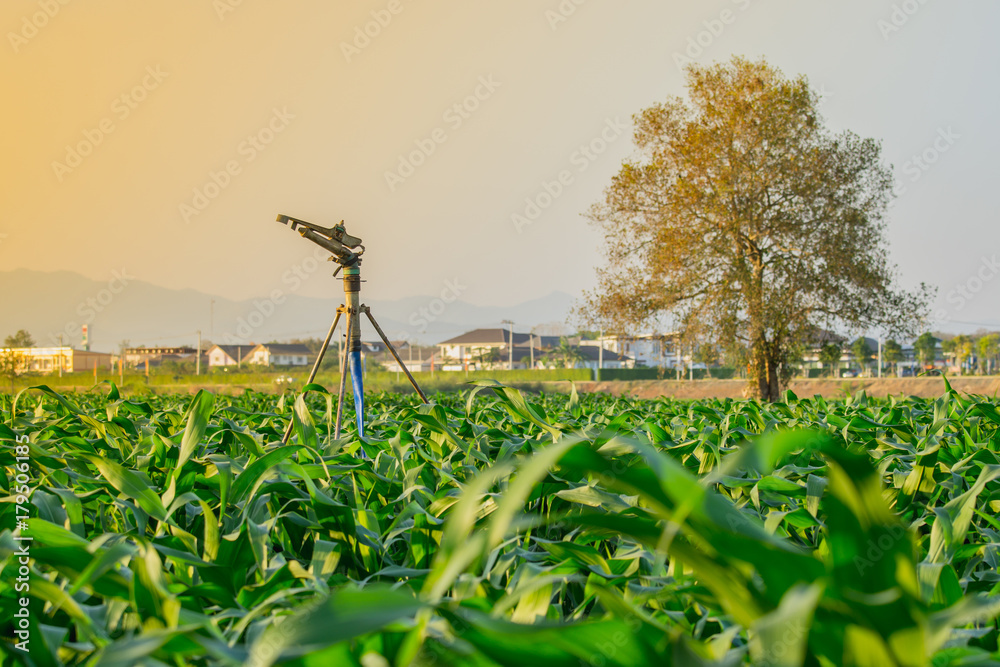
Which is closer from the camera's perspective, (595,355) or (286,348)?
(286,348)

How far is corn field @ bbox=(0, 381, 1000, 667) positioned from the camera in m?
0.52

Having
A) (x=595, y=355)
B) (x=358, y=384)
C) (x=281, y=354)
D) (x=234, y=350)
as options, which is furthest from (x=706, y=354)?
(x=234, y=350)

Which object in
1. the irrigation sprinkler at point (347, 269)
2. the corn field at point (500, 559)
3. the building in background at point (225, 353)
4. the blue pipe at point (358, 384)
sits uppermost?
the building in background at point (225, 353)

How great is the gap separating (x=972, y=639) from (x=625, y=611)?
1.52 feet

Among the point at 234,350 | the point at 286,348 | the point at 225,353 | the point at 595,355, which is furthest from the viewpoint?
the point at 234,350

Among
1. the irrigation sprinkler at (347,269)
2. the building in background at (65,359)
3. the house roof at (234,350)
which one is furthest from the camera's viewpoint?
the house roof at (234,350)

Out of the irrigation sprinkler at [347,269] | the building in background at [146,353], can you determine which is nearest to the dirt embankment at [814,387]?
the irrigation sprinkler at [347,269]

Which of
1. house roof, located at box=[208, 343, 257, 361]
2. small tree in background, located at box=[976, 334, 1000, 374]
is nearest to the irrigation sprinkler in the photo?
small tree in background, located at box=[976, 334, 1000, 374]

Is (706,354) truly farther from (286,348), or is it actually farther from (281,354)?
(286,348)

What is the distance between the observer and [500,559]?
102cm

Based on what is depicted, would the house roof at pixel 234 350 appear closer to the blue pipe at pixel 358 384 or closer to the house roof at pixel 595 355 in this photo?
the house roof at pixel 595 355

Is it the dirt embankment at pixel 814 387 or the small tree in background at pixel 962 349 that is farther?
the small tree in background at pixel 962 349

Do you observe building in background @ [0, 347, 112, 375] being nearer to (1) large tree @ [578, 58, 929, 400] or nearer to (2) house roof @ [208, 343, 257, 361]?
(1) large tree @ [578, 58, 929, 400]

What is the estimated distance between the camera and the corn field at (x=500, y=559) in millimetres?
517
